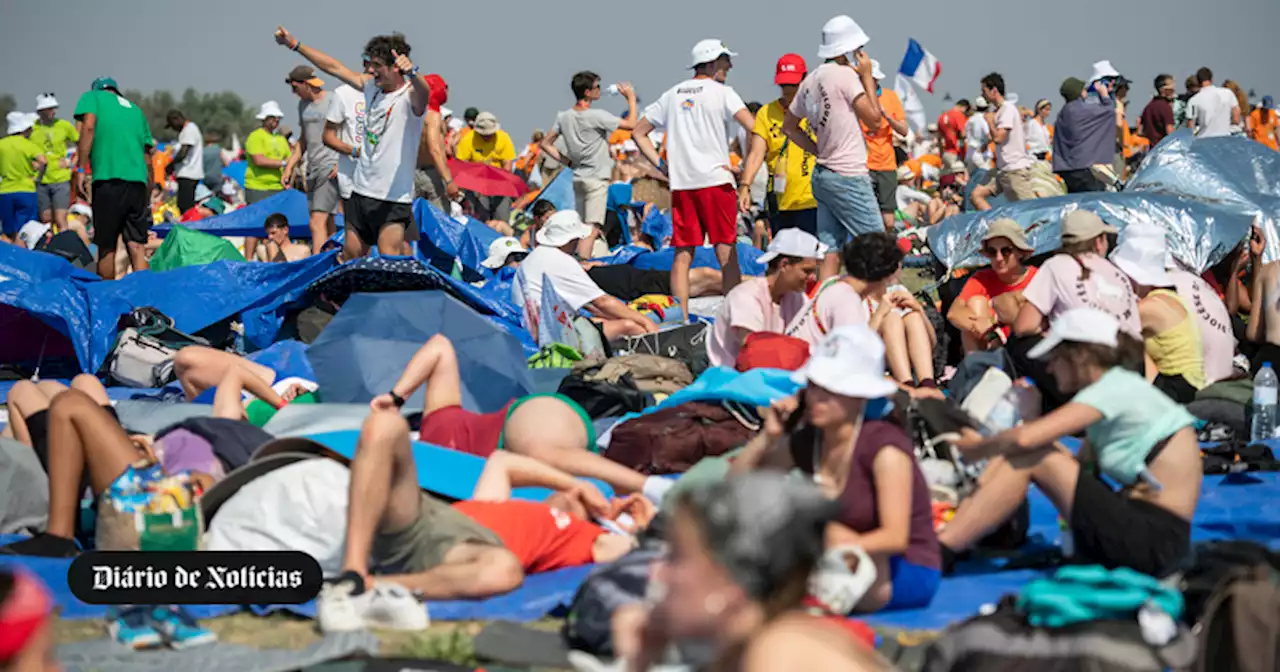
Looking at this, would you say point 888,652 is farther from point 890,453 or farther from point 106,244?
point 106,244

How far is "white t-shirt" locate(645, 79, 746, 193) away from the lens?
383 inches

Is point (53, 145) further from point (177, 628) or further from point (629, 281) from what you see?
point (177, 628)

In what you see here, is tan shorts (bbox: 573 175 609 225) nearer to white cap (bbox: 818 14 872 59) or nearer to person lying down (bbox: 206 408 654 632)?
white cap (bbox: 818 14 872 59)

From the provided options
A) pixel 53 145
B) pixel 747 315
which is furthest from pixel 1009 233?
pixel 53 145

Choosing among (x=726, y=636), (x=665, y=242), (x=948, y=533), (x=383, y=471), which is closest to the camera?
(x=726, y=636)

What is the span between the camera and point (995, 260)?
7965 millimetres

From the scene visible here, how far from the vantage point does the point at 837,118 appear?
884cm

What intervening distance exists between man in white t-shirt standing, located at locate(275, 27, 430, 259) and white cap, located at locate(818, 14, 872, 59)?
243 cm

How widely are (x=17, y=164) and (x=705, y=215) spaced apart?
9513 mm

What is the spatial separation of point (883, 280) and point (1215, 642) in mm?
3825

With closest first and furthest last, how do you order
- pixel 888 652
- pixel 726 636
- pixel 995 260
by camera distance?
pixel 726 636
pixel 888 652
pixel 995 260

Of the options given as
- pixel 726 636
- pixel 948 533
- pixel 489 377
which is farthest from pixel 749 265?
pixel 726 636

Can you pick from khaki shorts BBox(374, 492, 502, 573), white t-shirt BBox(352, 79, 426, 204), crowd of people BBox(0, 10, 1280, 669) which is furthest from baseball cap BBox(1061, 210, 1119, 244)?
white t-shirt BBox(352, 79, 426, 204)

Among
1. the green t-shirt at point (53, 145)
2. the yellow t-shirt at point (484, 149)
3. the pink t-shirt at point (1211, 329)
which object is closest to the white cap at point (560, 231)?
the pink t-shirt at point (1211, 329)
